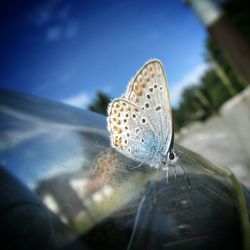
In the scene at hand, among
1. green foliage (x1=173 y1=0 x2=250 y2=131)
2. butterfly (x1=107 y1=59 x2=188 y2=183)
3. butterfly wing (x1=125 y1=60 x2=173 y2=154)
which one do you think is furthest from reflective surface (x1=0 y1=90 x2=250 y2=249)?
green foliage (x1=173 y1=0 x2=250 y2=131)

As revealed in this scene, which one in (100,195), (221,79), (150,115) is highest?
(221,79)

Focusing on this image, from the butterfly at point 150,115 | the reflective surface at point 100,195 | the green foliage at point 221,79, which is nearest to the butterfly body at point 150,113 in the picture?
the butterfly at point 150,115

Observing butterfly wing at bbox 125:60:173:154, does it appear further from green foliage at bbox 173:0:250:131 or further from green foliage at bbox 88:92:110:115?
green foliage at bbox 173:0:250:131

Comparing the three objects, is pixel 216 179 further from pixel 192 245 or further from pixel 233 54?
pixel 233 54

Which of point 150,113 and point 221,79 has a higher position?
point 221,79

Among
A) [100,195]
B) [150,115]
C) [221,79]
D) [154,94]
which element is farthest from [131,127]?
[221,79]

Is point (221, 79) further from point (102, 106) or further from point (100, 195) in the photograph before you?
point (100, 195)

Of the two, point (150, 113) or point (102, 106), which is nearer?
point (150, 113)
